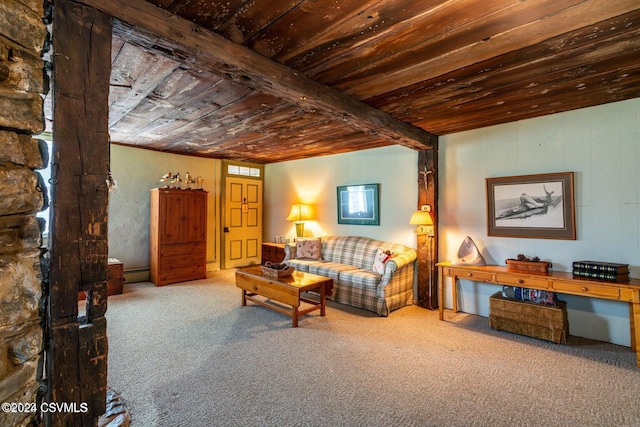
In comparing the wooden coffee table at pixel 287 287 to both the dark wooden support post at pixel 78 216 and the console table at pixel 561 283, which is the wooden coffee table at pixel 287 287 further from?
the dark wooden support post at pixel 78 216

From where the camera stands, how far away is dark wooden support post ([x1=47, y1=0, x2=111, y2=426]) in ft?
4.00

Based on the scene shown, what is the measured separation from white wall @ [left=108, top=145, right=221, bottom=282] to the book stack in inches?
237

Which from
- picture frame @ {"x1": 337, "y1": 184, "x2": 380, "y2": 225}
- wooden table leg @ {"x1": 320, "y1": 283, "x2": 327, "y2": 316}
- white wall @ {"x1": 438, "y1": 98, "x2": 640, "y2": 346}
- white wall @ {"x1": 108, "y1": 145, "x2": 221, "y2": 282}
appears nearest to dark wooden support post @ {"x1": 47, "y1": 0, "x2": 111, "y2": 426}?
wooden table leg @ {"x1": 320, "y1": 283, "x2": 327, "y2": 316}

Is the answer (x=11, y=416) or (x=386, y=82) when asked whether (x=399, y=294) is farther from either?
(x=11, y=416)

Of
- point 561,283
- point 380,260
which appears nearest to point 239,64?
point 380,260

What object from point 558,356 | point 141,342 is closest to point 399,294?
point 558,356

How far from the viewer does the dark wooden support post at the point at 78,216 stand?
122 centimetres

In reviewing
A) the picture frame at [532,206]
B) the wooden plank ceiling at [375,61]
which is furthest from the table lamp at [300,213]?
the picture frame at [532,206]

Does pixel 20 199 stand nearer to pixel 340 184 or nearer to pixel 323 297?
pixel 323 297

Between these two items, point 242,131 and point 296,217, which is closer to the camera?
Result: point 242,131

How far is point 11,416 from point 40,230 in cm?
66

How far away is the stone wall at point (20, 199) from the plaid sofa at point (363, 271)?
10.6 ft

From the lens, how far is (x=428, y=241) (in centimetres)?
411

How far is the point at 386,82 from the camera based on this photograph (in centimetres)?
252
